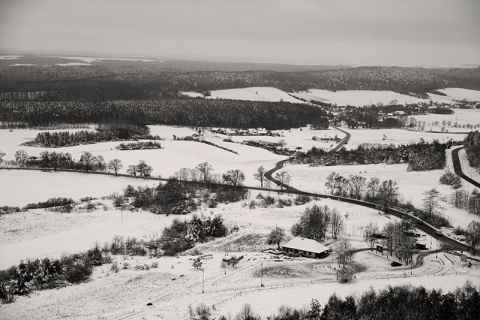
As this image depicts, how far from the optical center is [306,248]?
151 ft

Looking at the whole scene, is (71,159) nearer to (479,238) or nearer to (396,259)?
(396,259)

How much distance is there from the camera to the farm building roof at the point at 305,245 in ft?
150

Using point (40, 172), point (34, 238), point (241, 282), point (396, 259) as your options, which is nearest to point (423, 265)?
point (396, 259)

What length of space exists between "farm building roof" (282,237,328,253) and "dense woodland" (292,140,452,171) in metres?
37.5

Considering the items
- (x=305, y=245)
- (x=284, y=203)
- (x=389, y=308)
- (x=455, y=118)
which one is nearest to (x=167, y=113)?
(x=284, y=203)

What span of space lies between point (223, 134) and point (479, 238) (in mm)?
84037

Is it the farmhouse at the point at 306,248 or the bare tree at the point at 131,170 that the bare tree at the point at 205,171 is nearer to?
the bare tree at the point at 131,170

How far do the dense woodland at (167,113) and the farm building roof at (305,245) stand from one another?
275ft

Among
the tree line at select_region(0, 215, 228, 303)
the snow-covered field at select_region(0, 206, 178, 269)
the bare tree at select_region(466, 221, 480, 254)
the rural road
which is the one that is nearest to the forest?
the rural road

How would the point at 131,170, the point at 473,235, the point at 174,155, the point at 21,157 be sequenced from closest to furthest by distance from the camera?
the point at 473,235
the point at 131,170
the point at 21,157
the point at 174,155

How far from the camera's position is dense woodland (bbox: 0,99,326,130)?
404 ft

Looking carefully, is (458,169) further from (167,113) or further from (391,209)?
(167,113)

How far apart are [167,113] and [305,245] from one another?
98625mm

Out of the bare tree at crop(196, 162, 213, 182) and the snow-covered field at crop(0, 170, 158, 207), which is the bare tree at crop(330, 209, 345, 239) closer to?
the bare tree at crop(196, 162, 213, 182)
